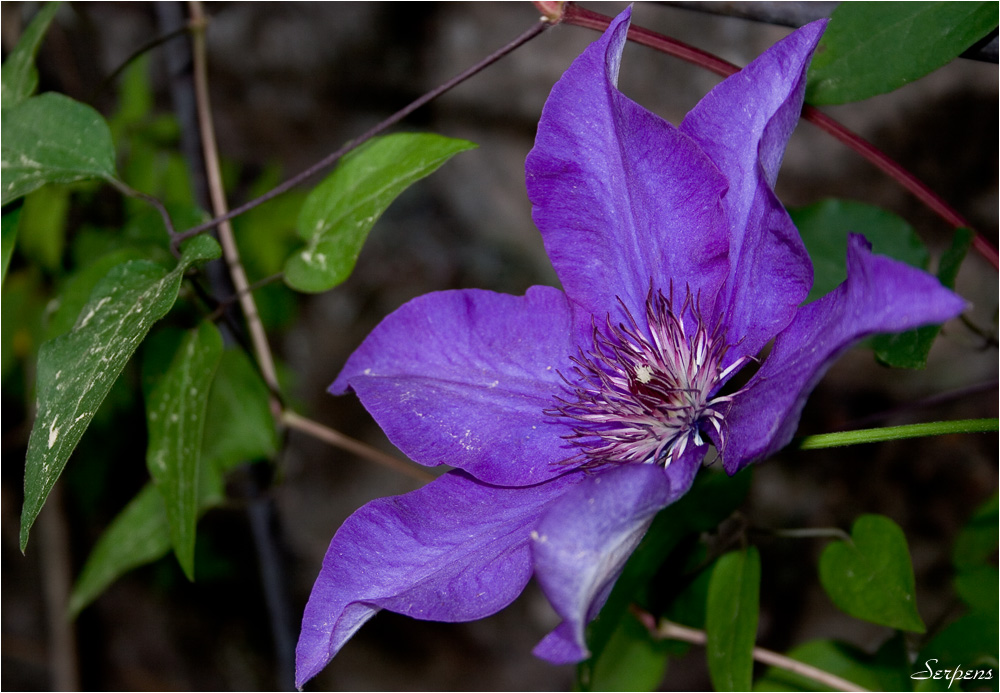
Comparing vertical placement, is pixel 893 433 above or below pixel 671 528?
above

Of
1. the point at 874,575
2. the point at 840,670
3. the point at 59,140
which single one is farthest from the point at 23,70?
the point at 840,670

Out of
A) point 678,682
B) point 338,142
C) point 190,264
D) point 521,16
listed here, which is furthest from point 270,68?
point 678,682

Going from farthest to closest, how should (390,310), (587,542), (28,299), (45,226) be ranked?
(390,310)
(28,299)
(45,226)
(587,542)

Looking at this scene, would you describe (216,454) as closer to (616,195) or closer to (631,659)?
(631,659)

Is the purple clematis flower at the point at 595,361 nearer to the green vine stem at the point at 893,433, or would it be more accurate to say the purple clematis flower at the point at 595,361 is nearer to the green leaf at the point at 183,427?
the green vine stem at the point at 893,433

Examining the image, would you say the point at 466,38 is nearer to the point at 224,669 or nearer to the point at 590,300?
the point at 590,300

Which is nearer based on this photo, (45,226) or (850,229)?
(850,229)

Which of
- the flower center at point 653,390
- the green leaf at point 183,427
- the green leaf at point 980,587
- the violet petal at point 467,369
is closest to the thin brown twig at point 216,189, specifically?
the green leaf at point 183,427
